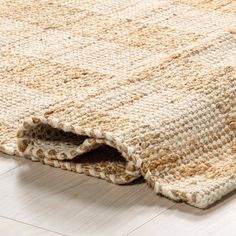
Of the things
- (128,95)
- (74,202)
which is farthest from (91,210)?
(128,95)

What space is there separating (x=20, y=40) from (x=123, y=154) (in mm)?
694

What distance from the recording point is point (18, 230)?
1.35 m

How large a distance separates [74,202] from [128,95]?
→ 0.86ft

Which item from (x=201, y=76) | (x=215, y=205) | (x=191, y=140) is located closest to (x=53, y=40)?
(x=201, y=76)

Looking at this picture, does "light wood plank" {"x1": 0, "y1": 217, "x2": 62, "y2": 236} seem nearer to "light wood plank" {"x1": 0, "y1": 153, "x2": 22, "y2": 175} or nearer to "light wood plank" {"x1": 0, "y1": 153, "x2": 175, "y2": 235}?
"light wood plank" {"x1": 0, "y1": 153, "x2": 175, "y2": 235}

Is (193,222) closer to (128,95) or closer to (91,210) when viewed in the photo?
(91,210)

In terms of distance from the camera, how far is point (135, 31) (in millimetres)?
2094

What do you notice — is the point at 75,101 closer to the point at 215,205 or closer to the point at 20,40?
the point at 215,205

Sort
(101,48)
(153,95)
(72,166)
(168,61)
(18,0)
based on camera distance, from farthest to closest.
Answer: (18,0) → (101,48) → (168,61) → (153,95) → (72,166)

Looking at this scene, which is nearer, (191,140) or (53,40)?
(191,140)

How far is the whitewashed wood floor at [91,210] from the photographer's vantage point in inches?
52.6

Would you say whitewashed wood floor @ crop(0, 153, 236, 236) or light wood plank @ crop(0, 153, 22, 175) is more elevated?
whitewashed wood floor @ crop(0, 153, 236, 236)

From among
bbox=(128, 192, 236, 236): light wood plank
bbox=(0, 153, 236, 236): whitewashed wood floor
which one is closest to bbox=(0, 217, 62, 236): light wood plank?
bbox=(0, 153, 236, 236): whitewashed wood floor

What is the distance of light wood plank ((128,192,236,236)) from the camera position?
1.32 m
